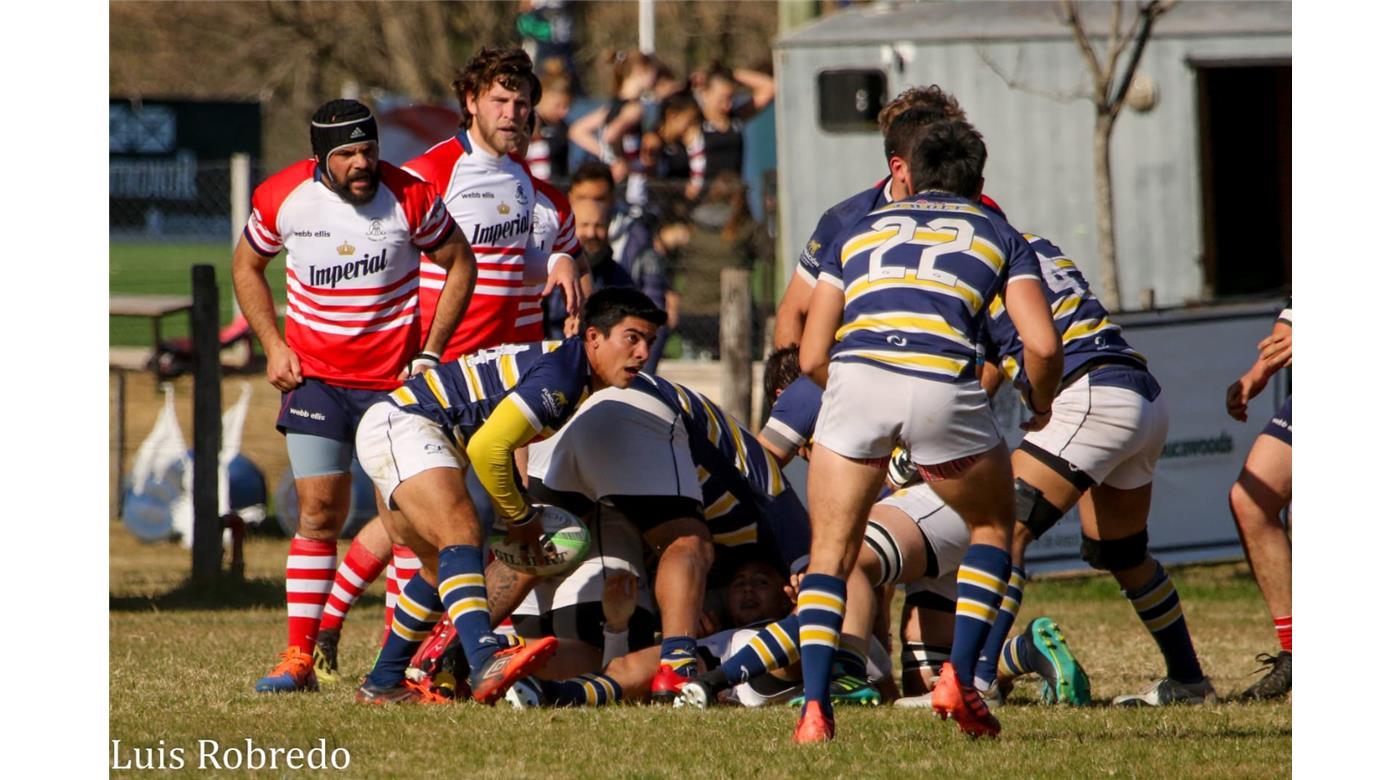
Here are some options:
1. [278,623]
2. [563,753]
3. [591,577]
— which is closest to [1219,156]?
[278,623]

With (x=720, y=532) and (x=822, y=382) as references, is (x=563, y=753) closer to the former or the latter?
(x=822, y=382)

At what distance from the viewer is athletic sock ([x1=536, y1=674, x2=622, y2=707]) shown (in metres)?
6.77

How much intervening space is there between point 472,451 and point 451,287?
43.7 inches

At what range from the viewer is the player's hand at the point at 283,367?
7.50 m

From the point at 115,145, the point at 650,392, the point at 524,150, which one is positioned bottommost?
the point at 650,392

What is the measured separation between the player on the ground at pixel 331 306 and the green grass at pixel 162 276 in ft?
34.2

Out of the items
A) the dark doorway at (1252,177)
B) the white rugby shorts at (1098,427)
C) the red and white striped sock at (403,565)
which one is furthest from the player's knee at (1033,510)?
the dark doorway at (1252,177)

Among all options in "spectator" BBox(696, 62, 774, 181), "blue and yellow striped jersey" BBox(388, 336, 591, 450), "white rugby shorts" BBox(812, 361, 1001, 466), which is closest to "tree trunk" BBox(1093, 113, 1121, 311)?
"spectator" BBox(696, 62, 774, 181)

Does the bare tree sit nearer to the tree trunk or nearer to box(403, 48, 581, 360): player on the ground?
the tree trunk

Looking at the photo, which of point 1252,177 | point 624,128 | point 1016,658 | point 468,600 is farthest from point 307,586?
point 1252,177

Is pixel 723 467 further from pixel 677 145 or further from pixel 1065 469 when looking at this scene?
pixel 677 145

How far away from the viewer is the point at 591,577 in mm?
7316
